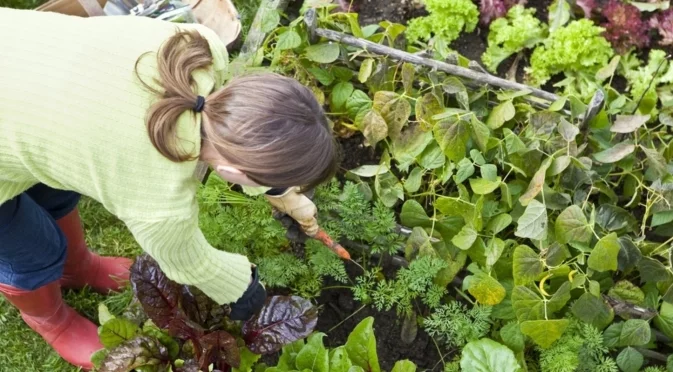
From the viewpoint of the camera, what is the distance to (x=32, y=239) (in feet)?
6.48

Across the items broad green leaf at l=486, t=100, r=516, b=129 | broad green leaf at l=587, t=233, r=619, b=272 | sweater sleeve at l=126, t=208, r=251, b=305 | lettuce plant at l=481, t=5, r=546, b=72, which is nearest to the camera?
sweater sleeve at l=126, t=208, r=251, b=305

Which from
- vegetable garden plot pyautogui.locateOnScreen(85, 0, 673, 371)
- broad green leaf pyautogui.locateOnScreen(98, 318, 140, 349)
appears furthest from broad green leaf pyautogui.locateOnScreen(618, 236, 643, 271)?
broad green leaf pyautogui.locateOnScreen(98, 318, 140, 349)

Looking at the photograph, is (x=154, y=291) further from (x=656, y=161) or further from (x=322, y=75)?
(x=656, y=161)

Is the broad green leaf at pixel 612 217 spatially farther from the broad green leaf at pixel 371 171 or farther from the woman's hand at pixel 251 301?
the woman's hand at pixel 251 301

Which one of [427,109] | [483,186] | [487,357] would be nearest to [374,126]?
[427,109]

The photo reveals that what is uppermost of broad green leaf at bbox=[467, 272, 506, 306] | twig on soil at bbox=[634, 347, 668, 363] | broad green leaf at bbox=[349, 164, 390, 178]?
broad green leaf at bbox=[349, 164, 390, 178]

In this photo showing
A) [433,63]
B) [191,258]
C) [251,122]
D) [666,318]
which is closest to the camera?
[251,122]

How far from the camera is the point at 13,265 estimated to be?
6.70 feet

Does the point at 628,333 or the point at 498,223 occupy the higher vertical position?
the point at 498,223

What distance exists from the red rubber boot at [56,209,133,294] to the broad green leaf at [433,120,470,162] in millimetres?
1291

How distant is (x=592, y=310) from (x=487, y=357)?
0.40 meters

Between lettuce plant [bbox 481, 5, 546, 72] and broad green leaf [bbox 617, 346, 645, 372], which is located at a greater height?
lettuce plant [bbox 481, 5, 546, 72]

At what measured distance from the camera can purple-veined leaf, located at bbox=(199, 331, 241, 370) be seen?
202cm

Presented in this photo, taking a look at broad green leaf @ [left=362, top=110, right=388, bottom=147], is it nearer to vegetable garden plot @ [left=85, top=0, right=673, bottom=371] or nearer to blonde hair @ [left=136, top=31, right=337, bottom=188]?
vegetable garden plot @ [left=85, top=0, right=673, bottom=371]
